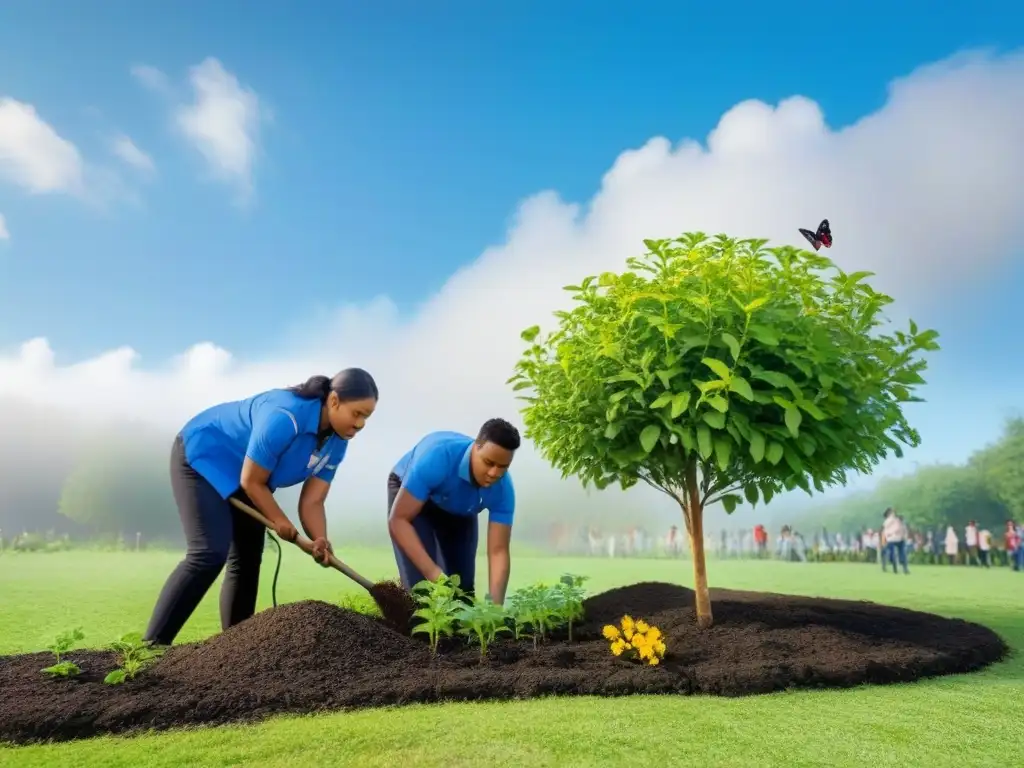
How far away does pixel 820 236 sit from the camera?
22.8 ft

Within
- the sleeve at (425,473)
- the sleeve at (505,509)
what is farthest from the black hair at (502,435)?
the sleeve at (505,509)

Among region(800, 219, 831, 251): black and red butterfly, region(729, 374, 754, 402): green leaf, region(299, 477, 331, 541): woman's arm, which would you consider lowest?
region(299, 477, 331, 541): woman's arm

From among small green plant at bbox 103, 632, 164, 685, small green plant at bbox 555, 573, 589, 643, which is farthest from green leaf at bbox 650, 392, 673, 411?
small green plant at bbox 103, 632, 164, 685

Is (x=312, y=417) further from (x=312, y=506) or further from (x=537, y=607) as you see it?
(x=537, y=607)

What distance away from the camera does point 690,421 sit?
5.66m

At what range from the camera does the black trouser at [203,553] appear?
5.27 m

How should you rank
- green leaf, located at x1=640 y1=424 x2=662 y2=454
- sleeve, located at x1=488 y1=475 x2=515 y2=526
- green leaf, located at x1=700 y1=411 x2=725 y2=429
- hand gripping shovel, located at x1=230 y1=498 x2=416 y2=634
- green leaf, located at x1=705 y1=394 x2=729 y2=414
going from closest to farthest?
1. green leaf, located at x1=705 y1=394 x2=729 y2=414
2. green leaf, located at x1=700 y1=411 x2=725 y2=429
3. green leaf, located at x1=640 y1=424 x2=662 y2=454
4. hand gripping shovel, located at x1=230 y1=498 x2=416 y2=634
5. sleeve, located at x1=488 y1=475 x2=515 y2=526

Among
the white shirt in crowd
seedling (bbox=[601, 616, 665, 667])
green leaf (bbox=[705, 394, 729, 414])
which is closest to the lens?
seedling (bbox=[601, 616, 665, 667])

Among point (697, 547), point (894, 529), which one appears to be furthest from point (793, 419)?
point (894, 529)

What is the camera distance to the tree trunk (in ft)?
20.3

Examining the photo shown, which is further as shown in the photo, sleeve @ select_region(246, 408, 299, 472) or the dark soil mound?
sleeve @ select_region(246, 408, 299, 472)

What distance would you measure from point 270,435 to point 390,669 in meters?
1.64

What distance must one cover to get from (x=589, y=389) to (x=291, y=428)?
6.78 feet

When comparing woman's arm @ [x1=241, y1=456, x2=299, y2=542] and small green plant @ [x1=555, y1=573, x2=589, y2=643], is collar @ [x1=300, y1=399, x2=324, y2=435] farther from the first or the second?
small green plant @ [x1=555, y1=573, x2=589, y2=643]
